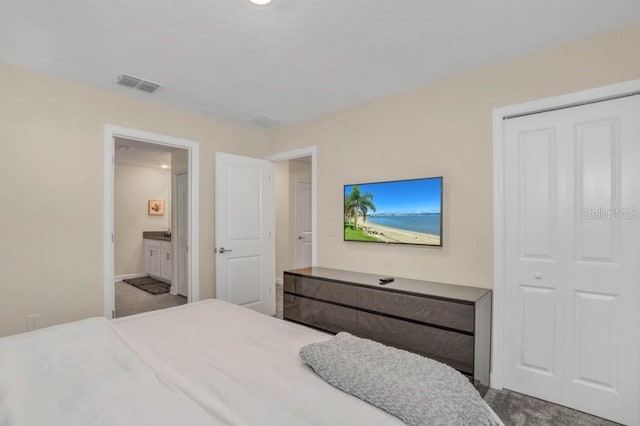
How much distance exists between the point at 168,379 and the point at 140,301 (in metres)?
4.26

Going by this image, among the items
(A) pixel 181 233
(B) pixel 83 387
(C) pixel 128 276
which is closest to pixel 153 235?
(C) pixel 128 276

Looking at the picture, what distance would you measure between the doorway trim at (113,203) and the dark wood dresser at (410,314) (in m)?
1.34

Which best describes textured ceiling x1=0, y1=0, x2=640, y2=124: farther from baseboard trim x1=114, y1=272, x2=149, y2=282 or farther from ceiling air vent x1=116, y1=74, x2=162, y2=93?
baseboard trim x1=114, y1=272, x2=149, y2=282

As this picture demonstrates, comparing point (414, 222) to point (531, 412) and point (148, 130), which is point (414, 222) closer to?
point (531, 412)

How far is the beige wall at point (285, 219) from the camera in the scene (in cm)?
605

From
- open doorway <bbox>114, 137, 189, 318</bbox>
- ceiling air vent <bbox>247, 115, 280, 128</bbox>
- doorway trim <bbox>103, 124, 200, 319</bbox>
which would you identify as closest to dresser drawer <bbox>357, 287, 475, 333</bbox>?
doorway trim <bbox>103, 124, 200, 319</bbox>

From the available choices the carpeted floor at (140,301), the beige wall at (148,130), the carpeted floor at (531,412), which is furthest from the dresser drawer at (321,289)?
the carpeted floor at (140,301)

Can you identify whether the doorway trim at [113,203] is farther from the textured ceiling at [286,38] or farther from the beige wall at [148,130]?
the textured ceiling at [286,38]

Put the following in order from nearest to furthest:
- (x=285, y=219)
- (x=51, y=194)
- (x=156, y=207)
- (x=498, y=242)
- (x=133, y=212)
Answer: (x=498, y=242)
(x=51, y=194)
(x=285, y=219)
(x=133, y=212)
(x=156, y=207)

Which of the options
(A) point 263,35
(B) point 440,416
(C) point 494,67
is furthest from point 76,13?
(C) point 494,67

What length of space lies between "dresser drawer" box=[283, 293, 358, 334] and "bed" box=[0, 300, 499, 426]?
1101 mm

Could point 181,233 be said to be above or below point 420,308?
above

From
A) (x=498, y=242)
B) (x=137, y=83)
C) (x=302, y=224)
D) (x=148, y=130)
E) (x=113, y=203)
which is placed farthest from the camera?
(x=302, y=224)

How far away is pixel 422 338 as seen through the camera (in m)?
2.40
